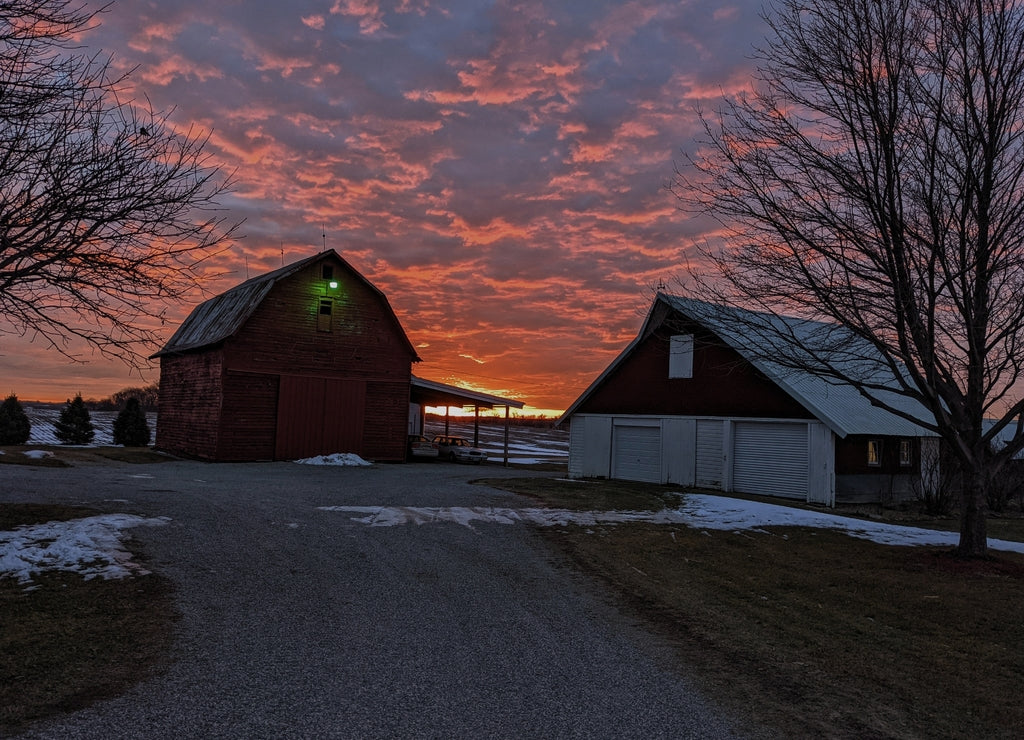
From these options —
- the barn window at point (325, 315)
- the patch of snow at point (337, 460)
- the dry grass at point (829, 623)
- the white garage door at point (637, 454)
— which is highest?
the barn window at point (325, 315)

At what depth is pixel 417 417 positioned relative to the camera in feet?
136

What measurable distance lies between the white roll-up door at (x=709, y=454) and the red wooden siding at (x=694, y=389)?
1.37 ft

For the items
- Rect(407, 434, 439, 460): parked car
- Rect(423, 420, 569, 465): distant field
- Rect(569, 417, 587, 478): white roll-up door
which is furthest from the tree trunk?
Rect(423, 420, 569, 465): distant field

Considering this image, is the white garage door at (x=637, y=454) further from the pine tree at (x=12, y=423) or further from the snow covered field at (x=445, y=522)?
the pine tree at (x=12, y=423)

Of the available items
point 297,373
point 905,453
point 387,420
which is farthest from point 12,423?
point 905,453

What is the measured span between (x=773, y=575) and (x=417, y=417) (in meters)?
33.0

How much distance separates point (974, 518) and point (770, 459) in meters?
10.4

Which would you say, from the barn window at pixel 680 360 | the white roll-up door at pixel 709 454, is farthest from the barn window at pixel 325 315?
the white roll-up door at pixel 709 454

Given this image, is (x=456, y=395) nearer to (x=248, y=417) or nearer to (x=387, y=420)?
(x=387, y=420)

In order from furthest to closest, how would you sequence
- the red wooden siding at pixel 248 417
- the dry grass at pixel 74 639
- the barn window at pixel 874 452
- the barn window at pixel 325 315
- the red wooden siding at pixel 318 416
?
the barn window at pixel 325 315, the red wooden siding at pixel 318 416, the red wooden siding at pixel 248 417, the barn window at pixel 874 452, the dry grass at pixel 74 639

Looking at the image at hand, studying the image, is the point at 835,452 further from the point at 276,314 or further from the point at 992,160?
the point at 276,314

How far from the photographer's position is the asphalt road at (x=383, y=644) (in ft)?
15.0

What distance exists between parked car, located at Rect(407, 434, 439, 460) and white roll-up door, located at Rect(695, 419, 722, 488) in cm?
1362

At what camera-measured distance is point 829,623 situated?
25.0 ft
